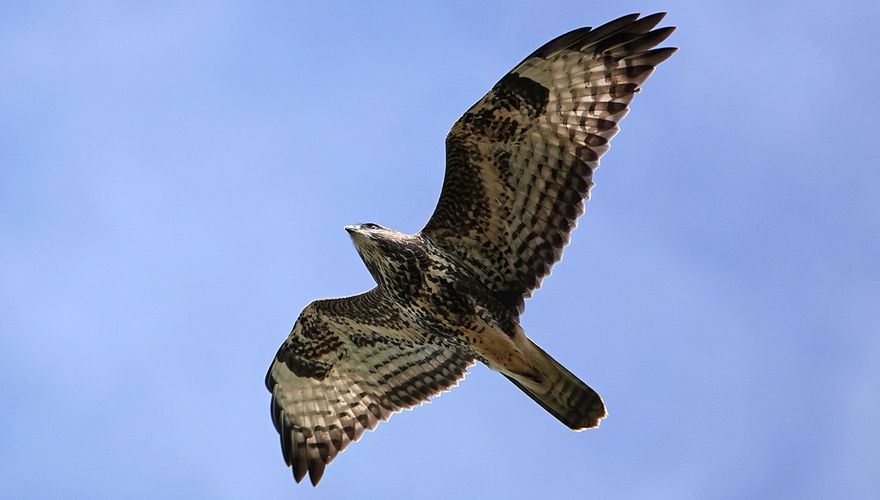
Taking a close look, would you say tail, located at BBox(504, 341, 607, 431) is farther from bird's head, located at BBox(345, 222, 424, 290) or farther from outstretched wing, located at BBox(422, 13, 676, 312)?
bird's head, located at BBox(345, 222, 424, 290)

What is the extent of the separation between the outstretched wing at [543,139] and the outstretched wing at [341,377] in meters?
1.39

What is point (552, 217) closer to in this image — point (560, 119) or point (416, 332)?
point (560, 119)

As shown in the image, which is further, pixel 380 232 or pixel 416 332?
pixel 416 332

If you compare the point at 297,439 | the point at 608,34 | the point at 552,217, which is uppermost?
the point at 608,34

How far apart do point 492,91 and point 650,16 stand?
4.93ft

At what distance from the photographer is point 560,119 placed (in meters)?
10.6

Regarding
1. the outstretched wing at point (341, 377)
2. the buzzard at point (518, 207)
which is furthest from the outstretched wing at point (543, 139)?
the outstretched wing at point (341, 377)

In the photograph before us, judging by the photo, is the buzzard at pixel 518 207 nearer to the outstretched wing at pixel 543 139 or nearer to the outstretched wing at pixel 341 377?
the outstretched wing at pixel 543 139

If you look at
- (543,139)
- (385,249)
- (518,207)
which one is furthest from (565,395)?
(543,139)

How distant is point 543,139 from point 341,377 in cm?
329

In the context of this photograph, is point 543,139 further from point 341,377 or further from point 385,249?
point 341,377

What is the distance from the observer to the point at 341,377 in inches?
476

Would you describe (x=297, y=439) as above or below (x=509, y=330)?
below

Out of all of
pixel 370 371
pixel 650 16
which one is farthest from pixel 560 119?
pixel 370 371
